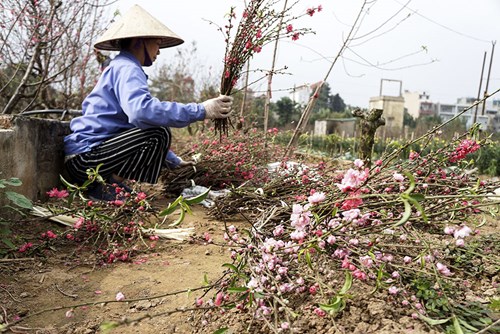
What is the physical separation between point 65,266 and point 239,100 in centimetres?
732

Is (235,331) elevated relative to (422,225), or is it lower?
lower

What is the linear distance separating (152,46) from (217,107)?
696 millimetres

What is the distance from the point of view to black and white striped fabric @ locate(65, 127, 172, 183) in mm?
2703

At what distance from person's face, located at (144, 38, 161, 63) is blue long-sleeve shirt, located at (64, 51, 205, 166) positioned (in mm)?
136

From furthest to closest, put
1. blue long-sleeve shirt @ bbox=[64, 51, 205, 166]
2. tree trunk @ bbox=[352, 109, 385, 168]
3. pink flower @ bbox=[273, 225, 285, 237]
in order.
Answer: tree trunk @ bbox=[352, 109, 385, 168] < blue long-sleeve shirt @ bbox=[64, 51, 205, 166] < pink flower @ bbox=[273, 225, 285, 237]

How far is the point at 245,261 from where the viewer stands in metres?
1.35

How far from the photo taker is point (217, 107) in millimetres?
2645

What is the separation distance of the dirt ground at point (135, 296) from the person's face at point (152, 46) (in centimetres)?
130

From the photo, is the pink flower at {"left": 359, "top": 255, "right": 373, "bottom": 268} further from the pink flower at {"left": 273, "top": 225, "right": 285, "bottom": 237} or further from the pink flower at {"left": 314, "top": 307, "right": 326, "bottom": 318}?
the pink flower at {"left": 273, "top": 225, "right": 285, "bottom": 237}

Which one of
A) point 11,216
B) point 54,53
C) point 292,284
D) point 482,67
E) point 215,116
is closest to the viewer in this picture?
point 292,284

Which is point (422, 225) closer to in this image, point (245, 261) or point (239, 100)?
point (245, 261)

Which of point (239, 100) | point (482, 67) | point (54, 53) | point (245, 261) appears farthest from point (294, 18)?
point (482, 67)

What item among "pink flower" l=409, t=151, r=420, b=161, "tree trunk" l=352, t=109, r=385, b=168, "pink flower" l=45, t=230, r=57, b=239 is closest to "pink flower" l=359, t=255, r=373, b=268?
"pink flower" l=409, t=151, r=420, b=161

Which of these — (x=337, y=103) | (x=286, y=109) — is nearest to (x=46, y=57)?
(x=286, y=109)
